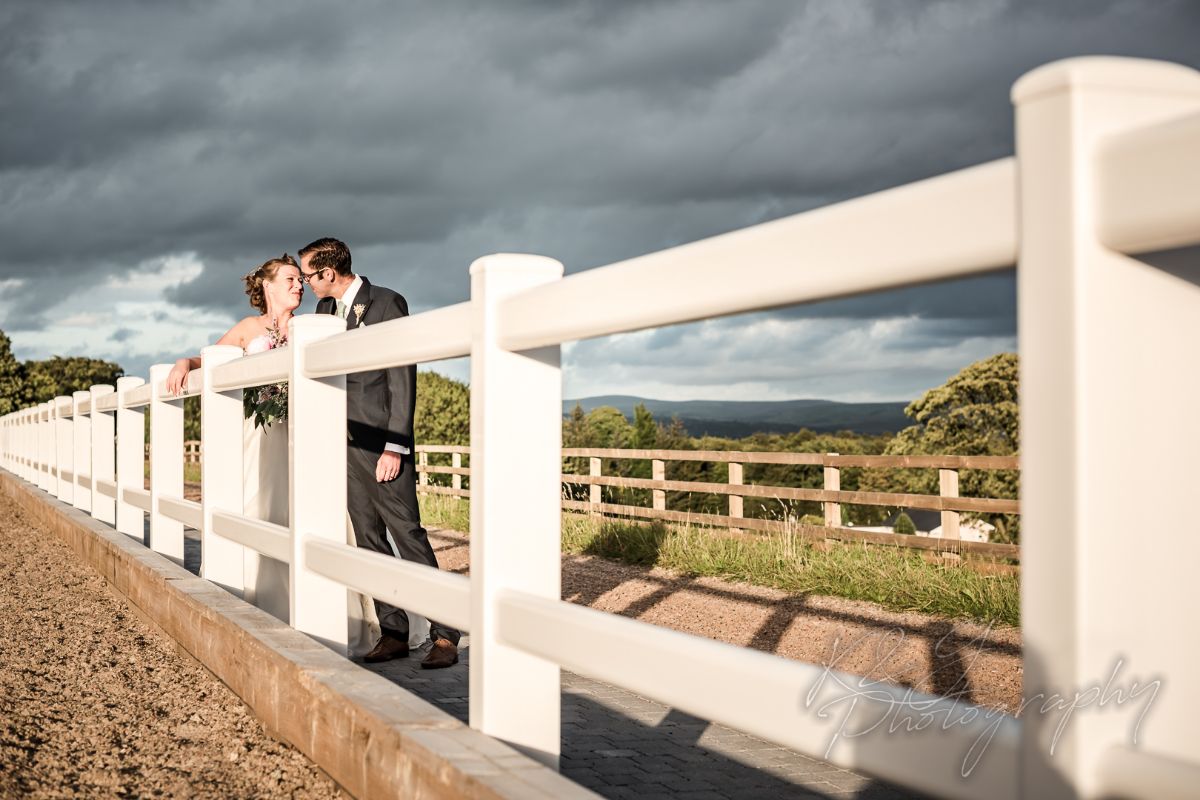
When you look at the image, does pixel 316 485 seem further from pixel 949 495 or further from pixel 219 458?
pixel 949 495

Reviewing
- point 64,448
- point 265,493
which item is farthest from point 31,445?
point 265,493

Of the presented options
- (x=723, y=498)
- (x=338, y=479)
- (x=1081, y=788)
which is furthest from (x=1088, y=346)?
(x=723, y=498)

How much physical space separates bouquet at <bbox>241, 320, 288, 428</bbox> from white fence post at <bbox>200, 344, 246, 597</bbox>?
15 cm

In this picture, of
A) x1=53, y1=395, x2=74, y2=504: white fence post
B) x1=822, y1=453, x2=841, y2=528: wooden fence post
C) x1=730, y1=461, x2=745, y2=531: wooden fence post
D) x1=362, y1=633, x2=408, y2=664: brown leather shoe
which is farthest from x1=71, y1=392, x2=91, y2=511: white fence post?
x1=822, y1=453, x2=841, y2=528: wooden fence post

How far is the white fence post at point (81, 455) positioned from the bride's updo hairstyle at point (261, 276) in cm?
531

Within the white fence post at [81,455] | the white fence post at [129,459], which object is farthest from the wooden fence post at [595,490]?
the white fence post at [129,459]

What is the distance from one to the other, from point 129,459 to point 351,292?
13.9 ft

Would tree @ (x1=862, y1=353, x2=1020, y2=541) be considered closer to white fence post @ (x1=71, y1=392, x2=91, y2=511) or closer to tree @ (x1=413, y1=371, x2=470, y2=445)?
tree @ (x1=413, y1=371, x2=470, y2=445)

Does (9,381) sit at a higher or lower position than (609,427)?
higher

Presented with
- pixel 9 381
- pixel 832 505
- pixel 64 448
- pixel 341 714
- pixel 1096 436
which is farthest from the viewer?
pixel 9 381

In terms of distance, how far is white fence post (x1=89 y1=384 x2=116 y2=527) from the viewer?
1062cm

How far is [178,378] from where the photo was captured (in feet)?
22.4

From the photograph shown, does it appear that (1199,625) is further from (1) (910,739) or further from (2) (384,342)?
(2) (384,342)

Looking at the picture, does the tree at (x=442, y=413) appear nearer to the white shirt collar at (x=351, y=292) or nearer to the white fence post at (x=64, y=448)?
the white fence post at (x=64, y=448)
